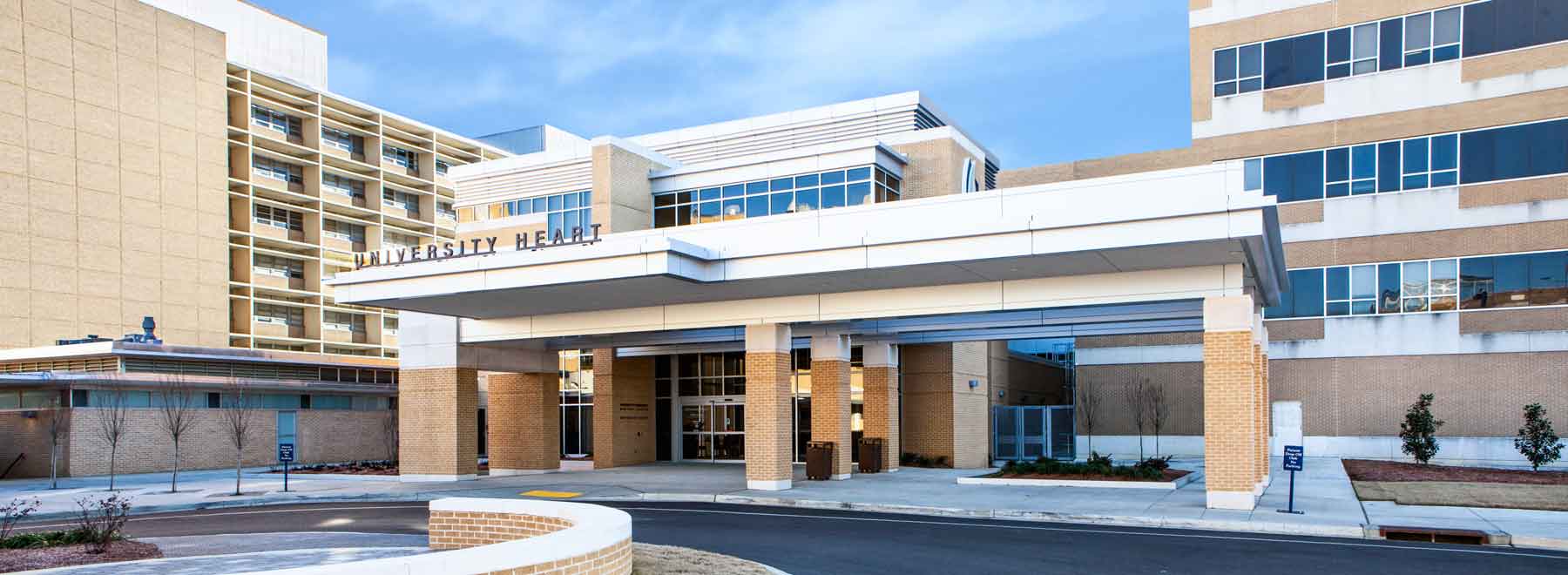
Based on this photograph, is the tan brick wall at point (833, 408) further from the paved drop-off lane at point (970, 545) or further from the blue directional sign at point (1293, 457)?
the blue directional sign at point (1293, 457)

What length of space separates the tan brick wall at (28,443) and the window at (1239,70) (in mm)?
42019

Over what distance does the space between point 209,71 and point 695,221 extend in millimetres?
34935

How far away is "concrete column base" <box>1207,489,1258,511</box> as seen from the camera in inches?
839

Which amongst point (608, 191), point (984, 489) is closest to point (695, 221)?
point (608, 191)

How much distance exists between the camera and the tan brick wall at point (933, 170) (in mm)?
35312

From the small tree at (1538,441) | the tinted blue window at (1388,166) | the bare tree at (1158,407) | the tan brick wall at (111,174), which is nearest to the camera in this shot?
the small tree at (1538,441)

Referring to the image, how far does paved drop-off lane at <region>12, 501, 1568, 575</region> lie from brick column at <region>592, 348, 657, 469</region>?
15067mm

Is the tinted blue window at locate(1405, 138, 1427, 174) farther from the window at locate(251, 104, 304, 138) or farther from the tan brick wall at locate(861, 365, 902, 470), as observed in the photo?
the window at locate(251, 104, 304, 138)

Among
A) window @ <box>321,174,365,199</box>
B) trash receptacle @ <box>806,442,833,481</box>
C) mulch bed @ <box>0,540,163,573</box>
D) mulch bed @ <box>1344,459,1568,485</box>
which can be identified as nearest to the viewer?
mulch bed @ <box>0,540,163,573</box>

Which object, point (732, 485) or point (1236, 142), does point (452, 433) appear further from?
point (1236, 142)

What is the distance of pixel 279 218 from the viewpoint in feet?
211

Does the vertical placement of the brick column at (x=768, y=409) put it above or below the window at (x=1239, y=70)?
below

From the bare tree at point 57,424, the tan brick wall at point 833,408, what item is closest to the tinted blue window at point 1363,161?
the tan brick wall at point 833,408

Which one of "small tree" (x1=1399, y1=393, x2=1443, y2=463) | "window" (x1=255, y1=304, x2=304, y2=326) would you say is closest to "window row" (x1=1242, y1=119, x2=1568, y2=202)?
"small tree" (x1=1399, y1=393, x2=1443, y2=463)
